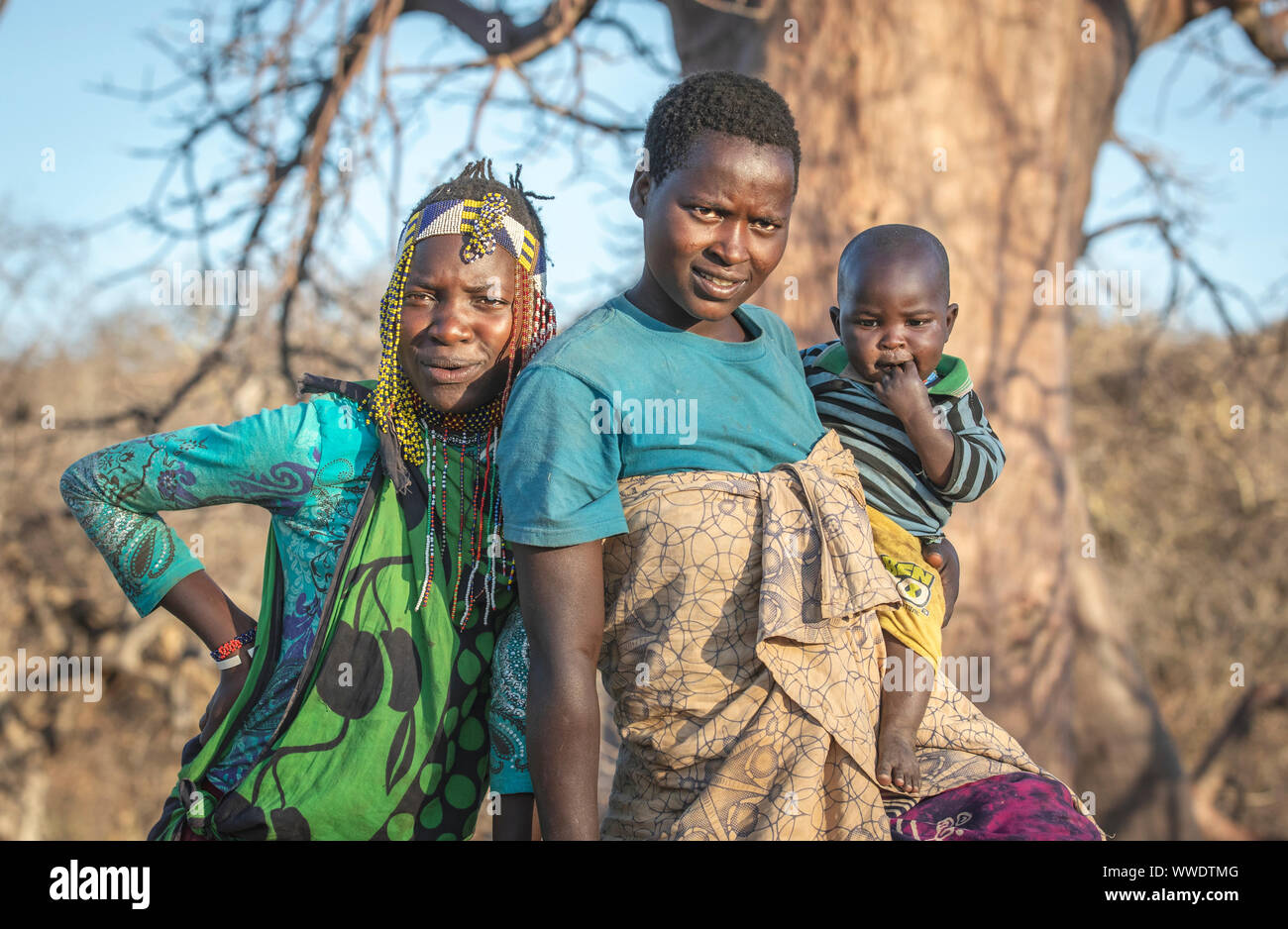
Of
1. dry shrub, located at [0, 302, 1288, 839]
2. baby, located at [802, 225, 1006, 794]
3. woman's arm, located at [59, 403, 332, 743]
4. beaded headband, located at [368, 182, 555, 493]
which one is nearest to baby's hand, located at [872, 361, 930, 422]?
baby, located at [802, 225, 1006, 794]

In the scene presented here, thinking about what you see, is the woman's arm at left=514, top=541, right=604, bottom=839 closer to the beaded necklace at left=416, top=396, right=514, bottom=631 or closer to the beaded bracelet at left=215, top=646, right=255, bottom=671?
the beaded necklace at left=416, top=396, right=514, bottom=631

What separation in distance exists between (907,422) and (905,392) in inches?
2.3

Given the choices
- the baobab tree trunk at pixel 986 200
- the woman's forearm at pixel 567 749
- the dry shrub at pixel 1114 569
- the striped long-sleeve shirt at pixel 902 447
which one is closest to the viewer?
the woman's forearm at pixel 567 749

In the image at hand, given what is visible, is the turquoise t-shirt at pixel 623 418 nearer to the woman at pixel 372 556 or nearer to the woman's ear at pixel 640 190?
the woman's ear at pixel 640 190

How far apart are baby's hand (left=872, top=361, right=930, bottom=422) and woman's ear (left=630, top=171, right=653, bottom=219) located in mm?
559

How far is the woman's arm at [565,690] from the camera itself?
168 cm

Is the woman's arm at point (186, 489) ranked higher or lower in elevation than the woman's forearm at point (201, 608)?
higher

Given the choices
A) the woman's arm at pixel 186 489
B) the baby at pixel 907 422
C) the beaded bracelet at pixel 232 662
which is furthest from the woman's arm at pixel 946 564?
the beaded bracelet at pixel 232 662

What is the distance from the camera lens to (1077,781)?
5441 millimetres

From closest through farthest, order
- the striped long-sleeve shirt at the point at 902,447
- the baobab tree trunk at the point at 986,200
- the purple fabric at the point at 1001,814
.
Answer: the purple fabric at the point at 1001,814
the striped long-sleeve shirt at the point at 902,447
the baobab tree trunk at the point at 986,200

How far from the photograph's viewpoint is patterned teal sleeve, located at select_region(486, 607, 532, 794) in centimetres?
191

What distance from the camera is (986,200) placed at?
13.7ft

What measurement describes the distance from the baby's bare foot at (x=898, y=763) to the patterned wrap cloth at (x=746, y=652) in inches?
2.9
